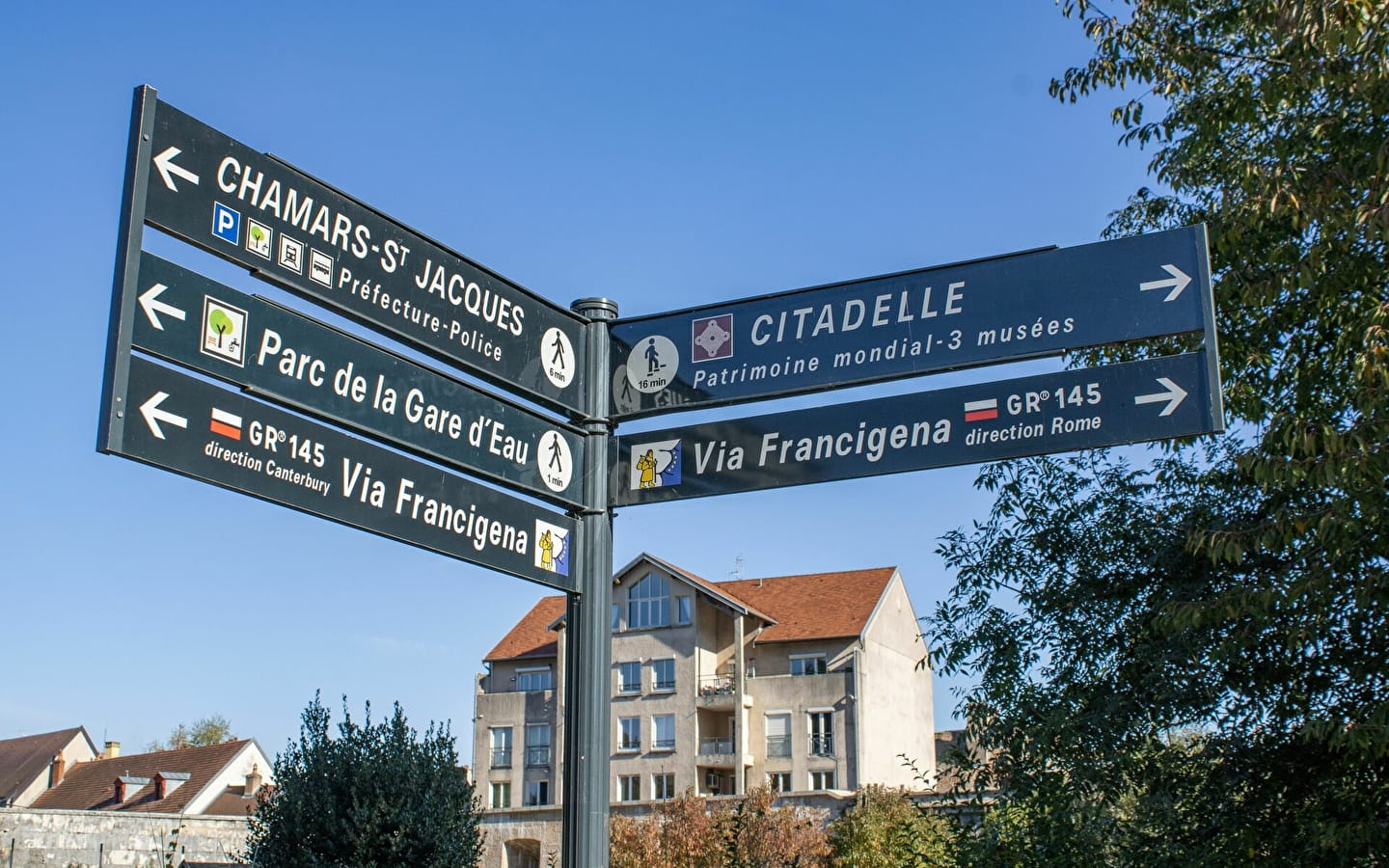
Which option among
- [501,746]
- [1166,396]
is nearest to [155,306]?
[1166,396]

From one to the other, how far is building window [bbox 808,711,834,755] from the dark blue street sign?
4753 cm

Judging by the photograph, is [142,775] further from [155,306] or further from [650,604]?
[155,306]

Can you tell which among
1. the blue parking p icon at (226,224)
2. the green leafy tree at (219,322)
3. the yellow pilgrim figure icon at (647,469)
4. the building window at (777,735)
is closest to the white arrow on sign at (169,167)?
the blue parking p icon at (226,224)

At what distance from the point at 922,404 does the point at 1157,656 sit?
24.3 feet

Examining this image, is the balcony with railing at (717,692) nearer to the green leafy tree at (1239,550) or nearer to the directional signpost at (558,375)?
the green leafy tree at (1239,550)

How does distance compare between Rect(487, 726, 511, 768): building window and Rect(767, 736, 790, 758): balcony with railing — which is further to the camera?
Rect(487, 726, 511, 768): building window

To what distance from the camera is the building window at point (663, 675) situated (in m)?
54.2

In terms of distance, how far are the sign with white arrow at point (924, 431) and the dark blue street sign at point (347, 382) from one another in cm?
37

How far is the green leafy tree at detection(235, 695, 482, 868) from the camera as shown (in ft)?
42.5

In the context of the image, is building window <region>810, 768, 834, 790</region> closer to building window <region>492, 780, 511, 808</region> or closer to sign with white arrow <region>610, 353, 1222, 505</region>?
building window <region>492, 780, 511, 808</region>

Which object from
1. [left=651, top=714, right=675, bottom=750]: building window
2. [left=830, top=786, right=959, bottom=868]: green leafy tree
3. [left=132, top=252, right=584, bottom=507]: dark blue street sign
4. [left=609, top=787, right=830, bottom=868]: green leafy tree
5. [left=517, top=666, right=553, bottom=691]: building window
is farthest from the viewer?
[left=517, top=666, right=553, bottom=691]: building window

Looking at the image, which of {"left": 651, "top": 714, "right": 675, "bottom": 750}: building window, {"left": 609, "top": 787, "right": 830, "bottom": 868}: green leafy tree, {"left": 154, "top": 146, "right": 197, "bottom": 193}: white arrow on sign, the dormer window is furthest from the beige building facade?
{"left": 154, "top": 146, "right": 197, "bottom": 193}: white arrow on sign

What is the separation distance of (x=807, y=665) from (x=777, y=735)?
3079 mm

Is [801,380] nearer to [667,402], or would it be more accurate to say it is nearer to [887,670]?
[667,402]
